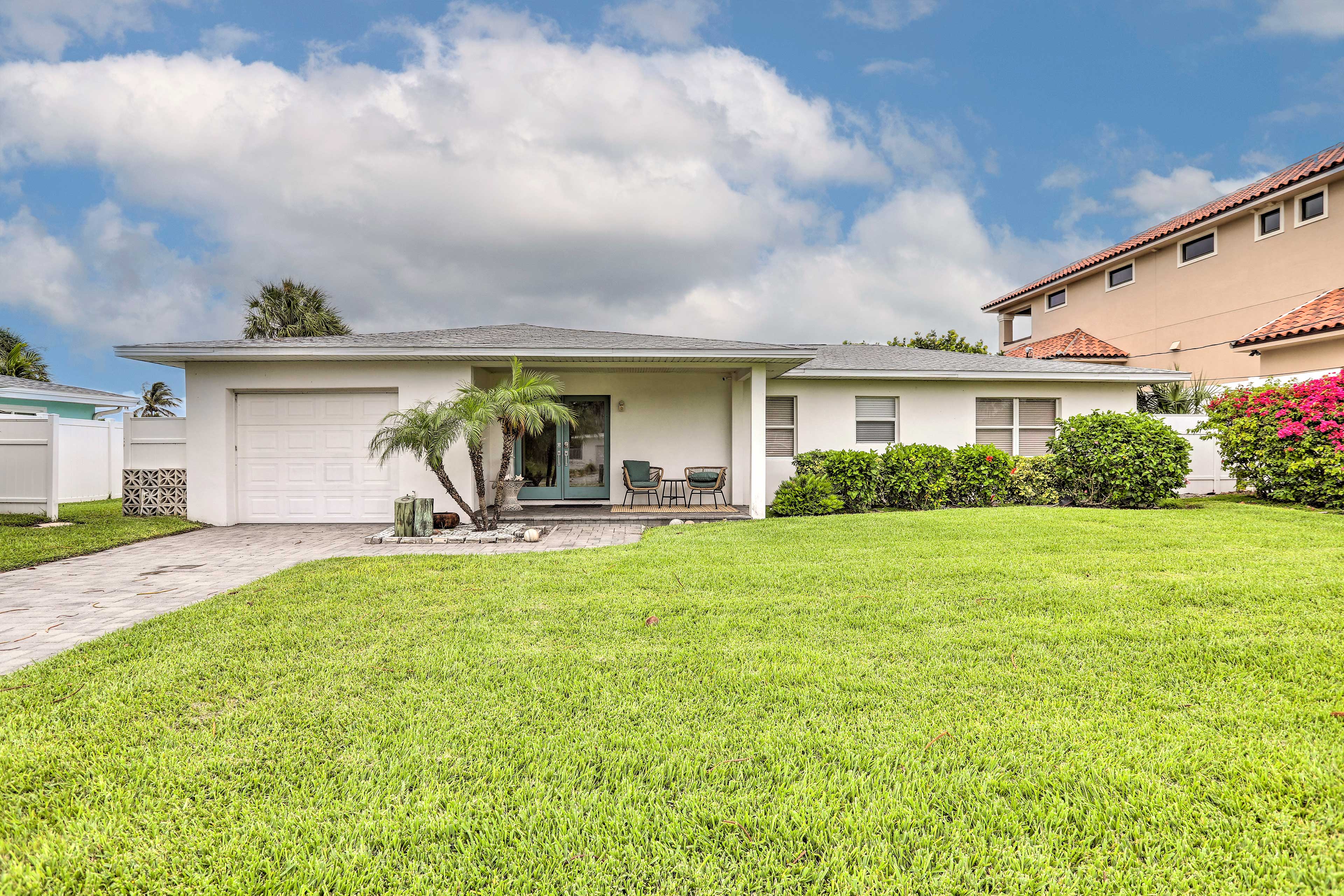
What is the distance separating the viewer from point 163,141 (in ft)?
45.1

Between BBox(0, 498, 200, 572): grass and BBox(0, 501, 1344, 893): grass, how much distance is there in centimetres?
445

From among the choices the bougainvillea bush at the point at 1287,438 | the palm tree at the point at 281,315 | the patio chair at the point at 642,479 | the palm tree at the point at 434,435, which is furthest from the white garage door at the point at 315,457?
the palm tree at the point at 281,315

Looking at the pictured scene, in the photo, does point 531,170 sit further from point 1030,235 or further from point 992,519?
point 1030,235

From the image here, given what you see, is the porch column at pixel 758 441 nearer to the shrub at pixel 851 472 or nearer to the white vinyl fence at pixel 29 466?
the shrub at pixel 851 472

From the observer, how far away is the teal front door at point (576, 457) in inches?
501

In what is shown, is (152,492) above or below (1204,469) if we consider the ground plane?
below

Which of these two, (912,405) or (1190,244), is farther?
(1190,244)

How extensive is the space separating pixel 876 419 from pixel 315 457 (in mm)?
10011

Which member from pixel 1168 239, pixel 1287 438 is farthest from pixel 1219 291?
pixel 1287 438

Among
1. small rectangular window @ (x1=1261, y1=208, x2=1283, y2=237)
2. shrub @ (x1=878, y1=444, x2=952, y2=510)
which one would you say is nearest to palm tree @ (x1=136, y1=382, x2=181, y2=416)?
shrub @ (x1=878, y1=444, x2=952, y2=510)

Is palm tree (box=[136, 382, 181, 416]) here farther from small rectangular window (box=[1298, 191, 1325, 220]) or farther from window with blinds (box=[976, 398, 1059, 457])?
small rectangular window (box=[1298, 191, 1325, 220])

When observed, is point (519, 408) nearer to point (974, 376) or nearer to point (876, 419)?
point (876, 419)

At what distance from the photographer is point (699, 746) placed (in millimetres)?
2645

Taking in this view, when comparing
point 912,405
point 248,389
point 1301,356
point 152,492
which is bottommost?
point 152,492
